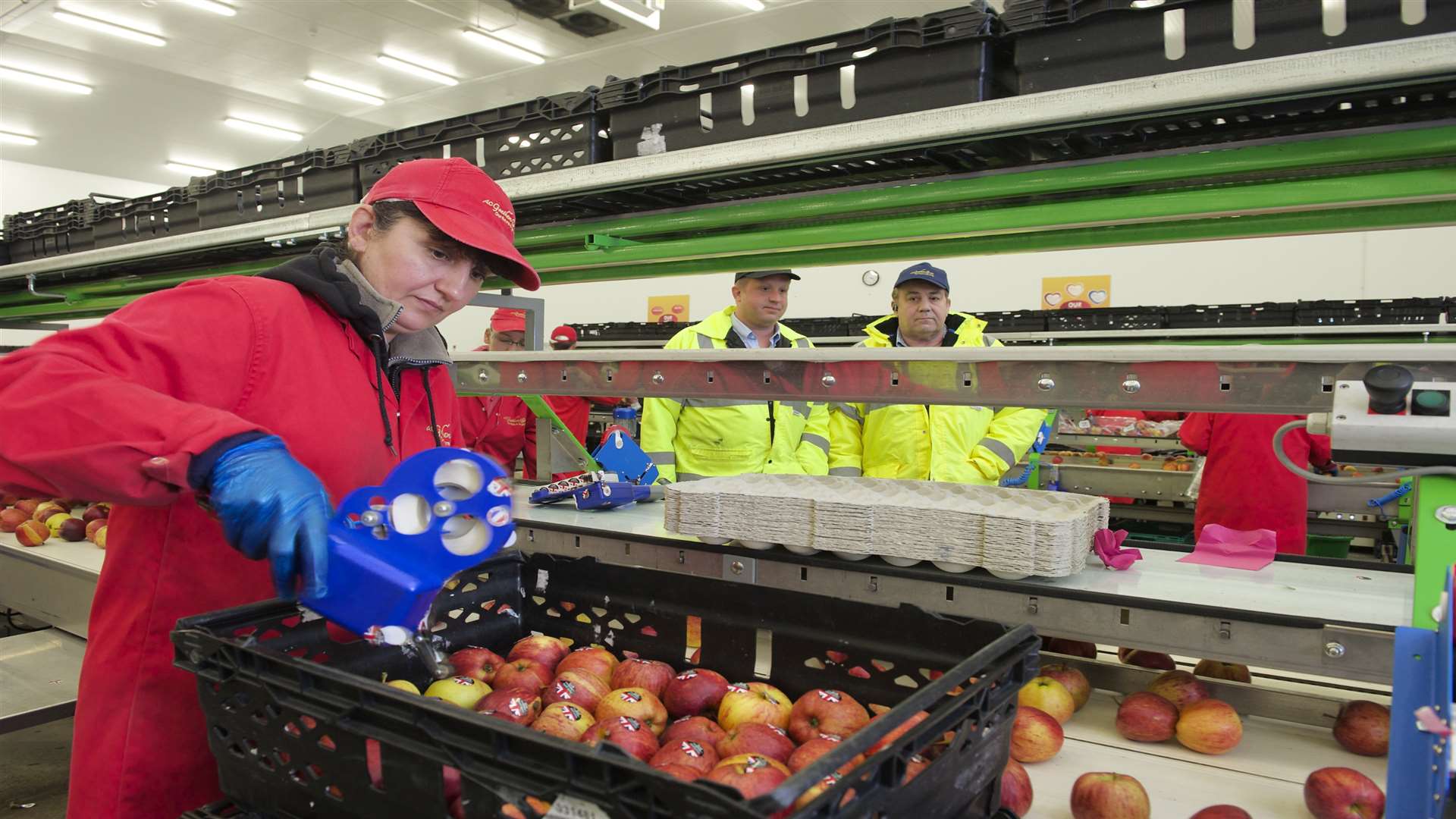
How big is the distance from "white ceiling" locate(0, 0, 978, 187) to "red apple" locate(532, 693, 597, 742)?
759 cm

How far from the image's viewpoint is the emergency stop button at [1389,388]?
3.88 ft

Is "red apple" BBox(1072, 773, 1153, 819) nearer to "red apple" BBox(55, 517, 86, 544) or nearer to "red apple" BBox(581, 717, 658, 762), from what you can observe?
"red apple" BBox(581, 717, 658, 762)

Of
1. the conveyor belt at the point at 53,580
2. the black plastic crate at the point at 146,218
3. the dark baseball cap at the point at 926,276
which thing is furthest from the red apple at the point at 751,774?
the black plastic crate at the point at 146,218

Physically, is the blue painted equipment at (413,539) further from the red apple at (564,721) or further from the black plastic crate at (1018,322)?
the black plastic crate at (1018,322)

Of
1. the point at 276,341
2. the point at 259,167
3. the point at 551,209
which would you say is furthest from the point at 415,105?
the point at 276,341

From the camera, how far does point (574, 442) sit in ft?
10.8

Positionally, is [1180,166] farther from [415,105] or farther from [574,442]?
[415,105]

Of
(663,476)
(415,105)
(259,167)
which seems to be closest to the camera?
(259,167)

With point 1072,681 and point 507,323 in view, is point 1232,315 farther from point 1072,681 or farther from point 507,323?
point 507,323

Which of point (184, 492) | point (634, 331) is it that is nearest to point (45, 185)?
point (634, 331)

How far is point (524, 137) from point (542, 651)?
139 cm

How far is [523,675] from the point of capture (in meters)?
1.47

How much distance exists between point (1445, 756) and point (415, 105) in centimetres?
1317

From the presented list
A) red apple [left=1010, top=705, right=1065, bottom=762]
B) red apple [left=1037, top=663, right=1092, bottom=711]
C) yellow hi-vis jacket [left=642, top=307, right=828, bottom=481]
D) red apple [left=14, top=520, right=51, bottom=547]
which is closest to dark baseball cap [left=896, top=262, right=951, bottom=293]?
yellow hi-vis jacket [left=642, top=307, right=828, bottom=481]
